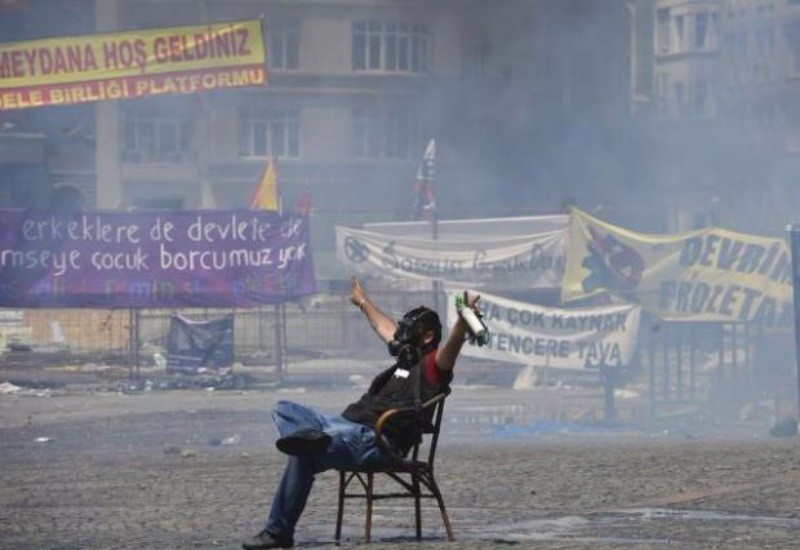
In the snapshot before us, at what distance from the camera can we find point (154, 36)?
71.6 ft

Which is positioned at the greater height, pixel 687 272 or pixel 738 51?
pixel 738 51

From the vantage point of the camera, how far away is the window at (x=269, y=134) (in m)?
41.1

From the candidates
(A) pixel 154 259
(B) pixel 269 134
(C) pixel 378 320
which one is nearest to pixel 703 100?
(A) pixel 154 259

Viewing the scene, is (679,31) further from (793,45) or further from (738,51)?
(793,45)

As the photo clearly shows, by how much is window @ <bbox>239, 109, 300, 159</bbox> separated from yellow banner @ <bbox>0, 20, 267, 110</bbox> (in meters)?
18.4

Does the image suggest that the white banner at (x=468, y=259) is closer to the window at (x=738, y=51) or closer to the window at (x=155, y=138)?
the window at (x=738, y=51)

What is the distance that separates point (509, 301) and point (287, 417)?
11.2 meters

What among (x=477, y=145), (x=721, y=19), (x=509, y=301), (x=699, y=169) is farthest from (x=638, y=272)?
(x=477, y=145)

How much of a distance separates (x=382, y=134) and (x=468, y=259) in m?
20.9

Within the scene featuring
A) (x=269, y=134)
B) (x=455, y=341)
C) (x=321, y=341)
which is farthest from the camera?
(x=269, y=134)

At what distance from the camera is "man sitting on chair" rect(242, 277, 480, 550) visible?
7332mm

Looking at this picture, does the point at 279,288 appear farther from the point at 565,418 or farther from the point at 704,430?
the point at 704,430

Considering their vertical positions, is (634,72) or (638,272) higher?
(634,72)

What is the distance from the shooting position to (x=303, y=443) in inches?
286
